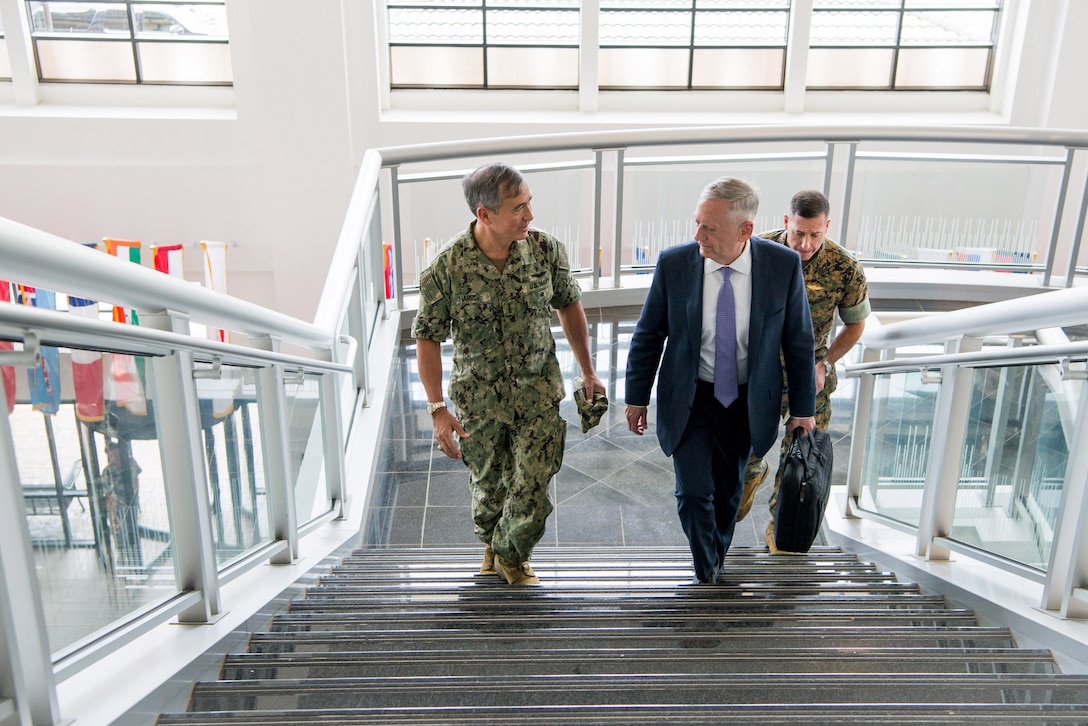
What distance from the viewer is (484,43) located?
1188 cm

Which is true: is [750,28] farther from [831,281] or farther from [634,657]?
[634,657]

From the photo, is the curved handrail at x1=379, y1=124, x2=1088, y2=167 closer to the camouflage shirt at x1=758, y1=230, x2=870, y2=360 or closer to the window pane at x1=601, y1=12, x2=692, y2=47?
the camouflage shirt at x1=758, y1=230, x2=870, y2=360

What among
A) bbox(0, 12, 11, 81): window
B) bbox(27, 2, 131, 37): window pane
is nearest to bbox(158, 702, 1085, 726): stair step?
bbox(27, 2, 131, 37): window pane

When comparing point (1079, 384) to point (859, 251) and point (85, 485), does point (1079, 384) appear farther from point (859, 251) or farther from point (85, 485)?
point (859, 251)

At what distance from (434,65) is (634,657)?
33.8 feet

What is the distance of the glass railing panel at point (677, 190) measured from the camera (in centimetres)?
685

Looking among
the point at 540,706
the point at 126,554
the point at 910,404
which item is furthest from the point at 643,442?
the point at 126,554

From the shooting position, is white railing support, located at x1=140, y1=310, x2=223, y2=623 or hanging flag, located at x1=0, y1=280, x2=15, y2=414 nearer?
hanging flag, located at x1=0, y1=280, x2=15, y2=414

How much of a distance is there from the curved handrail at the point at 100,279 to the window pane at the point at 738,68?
10.3 m

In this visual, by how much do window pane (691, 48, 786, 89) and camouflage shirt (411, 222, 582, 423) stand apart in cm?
944

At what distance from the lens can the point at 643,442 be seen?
530 centimetres

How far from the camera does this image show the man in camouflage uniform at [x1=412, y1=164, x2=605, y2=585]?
10.4 feet

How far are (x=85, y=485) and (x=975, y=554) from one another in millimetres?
2508

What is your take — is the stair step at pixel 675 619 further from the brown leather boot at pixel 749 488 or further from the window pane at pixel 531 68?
the window pane at pixel 531 68
